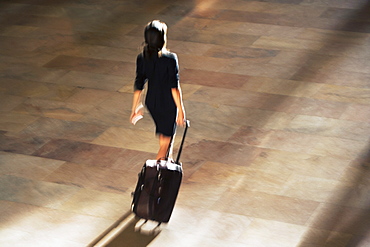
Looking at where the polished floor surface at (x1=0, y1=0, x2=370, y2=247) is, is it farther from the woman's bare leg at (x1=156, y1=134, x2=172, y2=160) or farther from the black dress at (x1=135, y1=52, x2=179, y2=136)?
the black dress at (x1=135, y1=52, x2=179, y2=136)

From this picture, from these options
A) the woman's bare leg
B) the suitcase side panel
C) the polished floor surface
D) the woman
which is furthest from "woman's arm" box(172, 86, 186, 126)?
the polished floor surface

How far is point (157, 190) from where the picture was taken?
219 inches

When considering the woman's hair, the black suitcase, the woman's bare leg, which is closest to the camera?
the woman's hair

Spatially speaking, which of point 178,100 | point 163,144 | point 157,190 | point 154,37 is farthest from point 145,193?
point 154,37

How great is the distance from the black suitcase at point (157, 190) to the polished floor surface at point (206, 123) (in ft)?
0.48

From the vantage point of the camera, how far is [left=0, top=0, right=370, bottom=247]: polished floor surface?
573 centimetres

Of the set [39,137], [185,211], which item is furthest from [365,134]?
[39,137]

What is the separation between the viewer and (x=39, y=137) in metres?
7.22

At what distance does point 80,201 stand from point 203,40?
161 inches

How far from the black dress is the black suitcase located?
0.56ft

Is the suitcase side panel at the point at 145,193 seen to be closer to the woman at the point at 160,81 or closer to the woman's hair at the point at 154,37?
the woman at the point at 160,81

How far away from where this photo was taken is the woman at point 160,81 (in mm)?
5215

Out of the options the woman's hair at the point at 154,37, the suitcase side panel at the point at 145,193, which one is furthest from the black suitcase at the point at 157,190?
the woman's hair at the point at 154,37

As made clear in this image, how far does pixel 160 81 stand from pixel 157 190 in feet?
2.84
